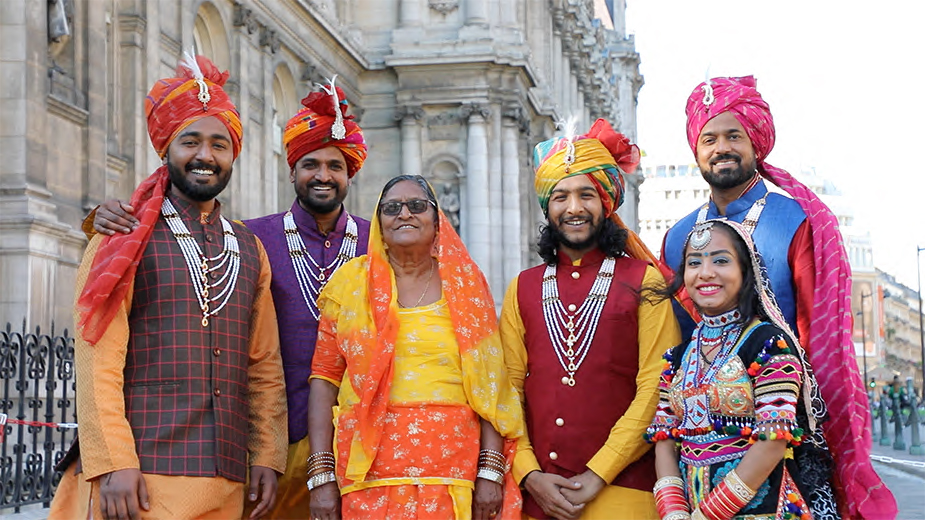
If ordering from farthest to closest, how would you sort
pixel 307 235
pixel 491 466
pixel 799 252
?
pixel 307 235, pixel 799 252, pixel 491 466

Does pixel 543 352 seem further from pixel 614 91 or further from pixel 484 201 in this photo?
pixel 614 91

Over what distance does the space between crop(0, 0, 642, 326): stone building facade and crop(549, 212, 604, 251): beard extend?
322 inches

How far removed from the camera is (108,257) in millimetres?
4852

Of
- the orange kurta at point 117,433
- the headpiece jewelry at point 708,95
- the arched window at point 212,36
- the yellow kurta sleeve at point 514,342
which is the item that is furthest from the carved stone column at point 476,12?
the orange kurta at point 117,433

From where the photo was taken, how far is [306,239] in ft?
19.8

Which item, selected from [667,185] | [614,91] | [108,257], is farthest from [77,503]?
[667,185]

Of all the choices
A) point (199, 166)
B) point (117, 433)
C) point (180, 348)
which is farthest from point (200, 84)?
point (117, 433)

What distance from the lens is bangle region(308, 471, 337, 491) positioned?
16.5ft

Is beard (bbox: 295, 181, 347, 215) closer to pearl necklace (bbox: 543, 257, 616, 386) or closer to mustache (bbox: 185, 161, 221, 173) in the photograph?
mustache (bbox: 185, 161, 221, 173)

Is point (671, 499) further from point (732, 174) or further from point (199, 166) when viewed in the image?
point (199, 166)

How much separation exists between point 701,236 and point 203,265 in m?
2.10

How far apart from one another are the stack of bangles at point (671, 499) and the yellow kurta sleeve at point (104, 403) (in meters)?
2.05

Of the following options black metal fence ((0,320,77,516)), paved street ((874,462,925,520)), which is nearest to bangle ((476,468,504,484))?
black metal fence ((0,320,77,516))

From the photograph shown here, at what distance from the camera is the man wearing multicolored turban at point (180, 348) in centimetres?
475
